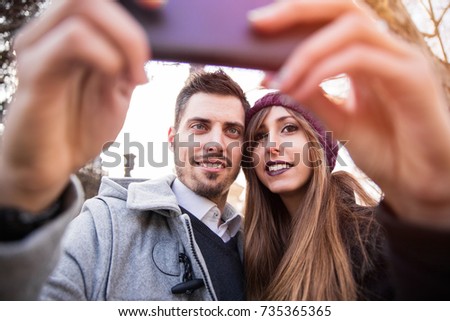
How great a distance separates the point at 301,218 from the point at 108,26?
0.93 m

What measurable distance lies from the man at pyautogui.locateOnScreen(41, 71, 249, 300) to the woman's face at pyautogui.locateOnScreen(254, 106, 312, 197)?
0.12m

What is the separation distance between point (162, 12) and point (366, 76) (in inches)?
10.1

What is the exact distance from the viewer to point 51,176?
44 cm

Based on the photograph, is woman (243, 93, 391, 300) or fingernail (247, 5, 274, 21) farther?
woman (243, 93, 391, 300)

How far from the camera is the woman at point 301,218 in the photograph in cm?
96

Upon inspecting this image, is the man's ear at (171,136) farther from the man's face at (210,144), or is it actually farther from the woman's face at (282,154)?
the woman's face at (282,154)

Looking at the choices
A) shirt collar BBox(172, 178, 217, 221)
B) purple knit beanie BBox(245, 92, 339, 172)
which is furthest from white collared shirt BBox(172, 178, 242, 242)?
purple knit beanie BBox(245, 92, 339, 172)

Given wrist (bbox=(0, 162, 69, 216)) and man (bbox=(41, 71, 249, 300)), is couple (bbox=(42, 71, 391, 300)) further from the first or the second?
wrist (bbox=(0, 162, 69, 216))

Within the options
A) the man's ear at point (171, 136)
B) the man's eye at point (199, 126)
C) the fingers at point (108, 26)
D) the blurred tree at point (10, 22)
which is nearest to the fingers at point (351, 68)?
the fingers at point (108, 26)

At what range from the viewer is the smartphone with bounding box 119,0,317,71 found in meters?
0.40

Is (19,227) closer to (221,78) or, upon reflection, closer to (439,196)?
(439,196)

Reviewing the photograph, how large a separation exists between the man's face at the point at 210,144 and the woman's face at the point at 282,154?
0.10m

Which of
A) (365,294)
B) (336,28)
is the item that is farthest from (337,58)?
(365,294)

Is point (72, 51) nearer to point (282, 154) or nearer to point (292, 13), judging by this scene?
point (292, 13)
